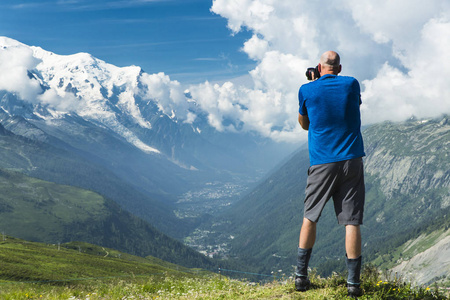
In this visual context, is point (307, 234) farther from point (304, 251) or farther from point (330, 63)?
point (330, 63)

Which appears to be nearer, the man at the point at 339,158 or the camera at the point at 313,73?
the man at the point at 339,158

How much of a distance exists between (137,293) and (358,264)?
22.6 feet

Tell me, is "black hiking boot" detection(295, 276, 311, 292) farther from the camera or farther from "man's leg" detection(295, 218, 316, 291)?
the camera

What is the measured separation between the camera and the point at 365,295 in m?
7.63

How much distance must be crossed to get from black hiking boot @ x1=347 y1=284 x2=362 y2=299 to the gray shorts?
142 centimetres

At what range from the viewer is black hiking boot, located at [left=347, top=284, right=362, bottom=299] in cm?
761

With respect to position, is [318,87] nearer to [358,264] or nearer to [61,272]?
[358,264]

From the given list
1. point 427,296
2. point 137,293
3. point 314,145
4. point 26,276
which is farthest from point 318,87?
point 26,276

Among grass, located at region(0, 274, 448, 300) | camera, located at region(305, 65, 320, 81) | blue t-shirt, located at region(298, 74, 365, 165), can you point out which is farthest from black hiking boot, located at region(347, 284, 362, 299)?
camera, located at region(305, 65, 320, 81)

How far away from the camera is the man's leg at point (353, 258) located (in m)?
7.64

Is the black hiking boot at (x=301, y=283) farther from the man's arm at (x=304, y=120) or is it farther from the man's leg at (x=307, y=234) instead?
the man's arm at (x=304, y=120)

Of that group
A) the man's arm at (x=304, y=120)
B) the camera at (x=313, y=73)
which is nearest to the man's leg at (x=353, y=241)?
the man's arm at (x=304, y=120)

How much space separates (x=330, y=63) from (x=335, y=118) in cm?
154

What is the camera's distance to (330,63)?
8.28 metres
